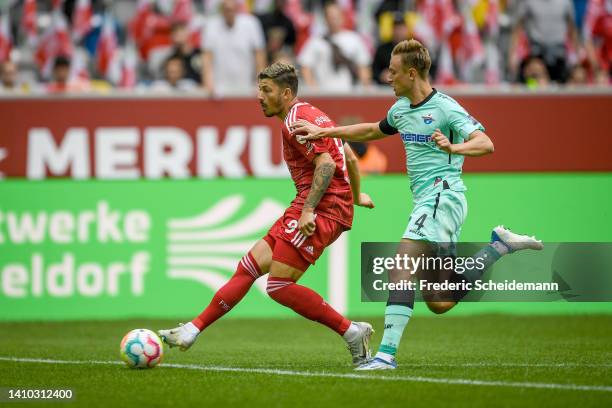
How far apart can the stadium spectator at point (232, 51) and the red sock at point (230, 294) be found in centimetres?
863

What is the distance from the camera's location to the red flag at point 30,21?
2036 cm

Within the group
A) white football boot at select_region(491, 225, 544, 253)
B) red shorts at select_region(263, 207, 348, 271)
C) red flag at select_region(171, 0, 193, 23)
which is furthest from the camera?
red flag at select_region(171, 0, 193, 23)

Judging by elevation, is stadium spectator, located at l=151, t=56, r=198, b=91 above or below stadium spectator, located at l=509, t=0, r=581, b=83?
below

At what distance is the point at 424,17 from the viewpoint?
2061 centimetres

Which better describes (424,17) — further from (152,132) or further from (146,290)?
(146,290)

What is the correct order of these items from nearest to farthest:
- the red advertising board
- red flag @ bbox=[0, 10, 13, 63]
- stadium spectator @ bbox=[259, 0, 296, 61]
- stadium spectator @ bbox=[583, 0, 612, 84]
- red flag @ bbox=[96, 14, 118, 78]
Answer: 1. the red advertising board
2. stadium spectator @ bbox=[259, 0, 296, 61]
3. stadium spectator @ bbox=[583, 0, 612, 84]
4. red flag @ bbox=[0, 10, 13, 63]
5. red flag @ bbox=[96, 14, 118, 78]

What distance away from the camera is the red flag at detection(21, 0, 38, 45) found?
2036 cm

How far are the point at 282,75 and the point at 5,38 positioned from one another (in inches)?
490

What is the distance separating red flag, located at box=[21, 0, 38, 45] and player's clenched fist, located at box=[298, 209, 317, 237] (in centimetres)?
1321

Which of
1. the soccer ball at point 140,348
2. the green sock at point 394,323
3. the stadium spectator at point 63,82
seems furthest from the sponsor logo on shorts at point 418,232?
the stadium spectator at point 63,82

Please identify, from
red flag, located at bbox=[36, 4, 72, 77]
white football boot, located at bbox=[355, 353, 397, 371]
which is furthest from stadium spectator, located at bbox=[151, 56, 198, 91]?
white football boot, located at bbox=[355, 353, 397, 371]

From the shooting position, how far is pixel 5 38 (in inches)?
786

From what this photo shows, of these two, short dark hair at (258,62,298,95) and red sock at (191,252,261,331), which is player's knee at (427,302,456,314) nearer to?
red sock at (191,252,261,331)

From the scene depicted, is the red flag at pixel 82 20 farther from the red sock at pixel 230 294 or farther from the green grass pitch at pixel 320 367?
the red sock at pixel 230 294
